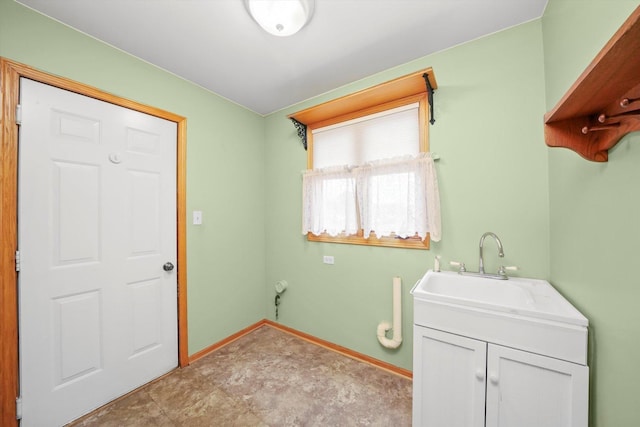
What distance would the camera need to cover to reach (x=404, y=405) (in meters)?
1.55

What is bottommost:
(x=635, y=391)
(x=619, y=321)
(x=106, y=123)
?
(x=635, y=391)

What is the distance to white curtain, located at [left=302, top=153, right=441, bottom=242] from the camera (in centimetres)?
169

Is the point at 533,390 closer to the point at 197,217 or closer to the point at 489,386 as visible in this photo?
the point at 489,386

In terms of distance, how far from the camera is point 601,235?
2.85 feet

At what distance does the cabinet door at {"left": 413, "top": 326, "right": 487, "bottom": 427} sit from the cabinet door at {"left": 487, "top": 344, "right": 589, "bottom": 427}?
0.05 metres

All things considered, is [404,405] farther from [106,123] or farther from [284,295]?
[106,123]

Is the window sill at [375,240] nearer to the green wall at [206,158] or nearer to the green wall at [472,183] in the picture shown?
the green wall at [472,183]

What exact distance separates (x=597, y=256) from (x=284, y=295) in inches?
94.5

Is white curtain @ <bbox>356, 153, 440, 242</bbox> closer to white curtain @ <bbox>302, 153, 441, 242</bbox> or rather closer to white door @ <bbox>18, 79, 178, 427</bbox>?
white curtain @ <bbox>302, 153, 441, 242</bbox>

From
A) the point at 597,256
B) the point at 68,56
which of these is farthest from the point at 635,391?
the point at 68,56

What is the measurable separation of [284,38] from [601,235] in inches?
77.9

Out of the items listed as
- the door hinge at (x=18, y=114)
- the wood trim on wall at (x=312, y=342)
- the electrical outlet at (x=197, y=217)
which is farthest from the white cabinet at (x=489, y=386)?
the door hinge at (x=18, y=114)

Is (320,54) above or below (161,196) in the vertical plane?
above

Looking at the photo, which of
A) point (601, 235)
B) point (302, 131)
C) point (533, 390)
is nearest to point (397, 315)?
point (533, 390)
